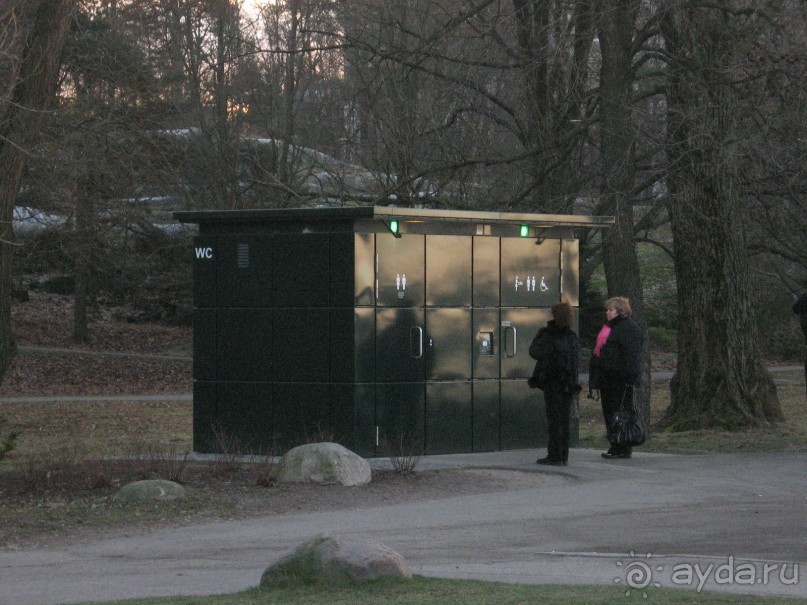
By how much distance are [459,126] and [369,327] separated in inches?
439

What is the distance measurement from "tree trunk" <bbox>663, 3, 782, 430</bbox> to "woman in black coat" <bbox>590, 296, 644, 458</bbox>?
3673 mm

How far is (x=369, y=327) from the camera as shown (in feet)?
45.8

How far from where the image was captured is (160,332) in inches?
1693

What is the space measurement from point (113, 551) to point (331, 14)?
672 inches

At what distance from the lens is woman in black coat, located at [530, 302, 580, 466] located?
13.6 metres

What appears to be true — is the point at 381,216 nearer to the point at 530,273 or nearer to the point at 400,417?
the point at 400,417

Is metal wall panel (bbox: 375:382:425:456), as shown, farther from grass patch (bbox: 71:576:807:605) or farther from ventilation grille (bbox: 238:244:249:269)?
grass patch (bbox: 71:576:807:605)

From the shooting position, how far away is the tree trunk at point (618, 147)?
1666 centimetres

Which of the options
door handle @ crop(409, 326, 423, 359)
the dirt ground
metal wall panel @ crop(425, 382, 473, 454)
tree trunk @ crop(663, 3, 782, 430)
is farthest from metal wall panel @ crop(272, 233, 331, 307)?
tree trunk @ crop(663, 3, 782, 430)

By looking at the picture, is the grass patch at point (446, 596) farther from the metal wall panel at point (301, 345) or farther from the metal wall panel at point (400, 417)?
the metal wall panel at point (301, 345)

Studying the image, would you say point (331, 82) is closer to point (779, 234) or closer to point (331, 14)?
point (331, 14)

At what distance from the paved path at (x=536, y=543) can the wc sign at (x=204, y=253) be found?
188 inches

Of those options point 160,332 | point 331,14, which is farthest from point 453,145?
point 160,332

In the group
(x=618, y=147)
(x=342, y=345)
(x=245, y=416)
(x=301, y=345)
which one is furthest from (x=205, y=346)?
(x=618, y=147)
